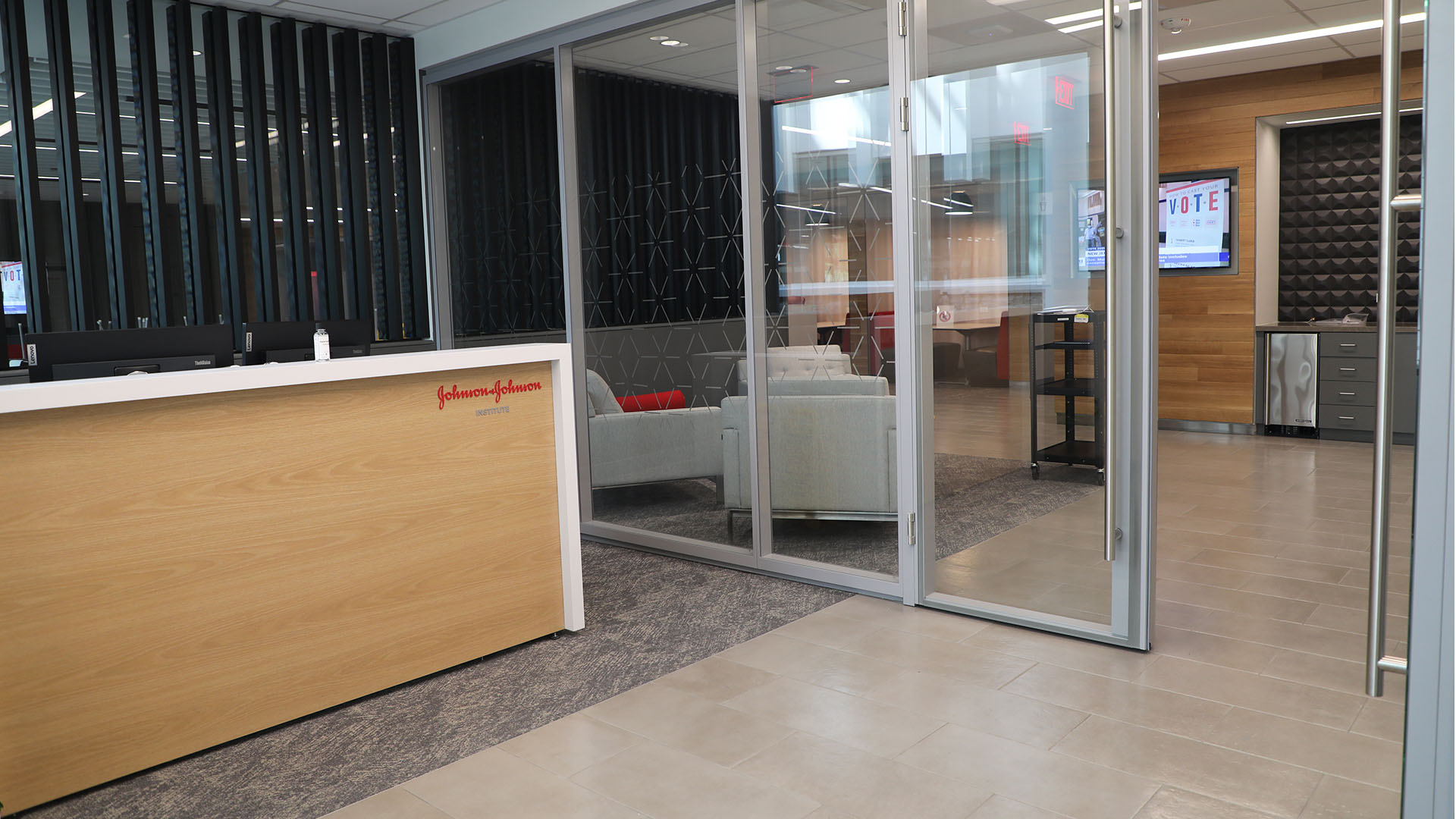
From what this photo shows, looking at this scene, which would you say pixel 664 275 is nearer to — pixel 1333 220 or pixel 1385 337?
pixel 1385 337

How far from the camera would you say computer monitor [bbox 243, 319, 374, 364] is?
12.2ft

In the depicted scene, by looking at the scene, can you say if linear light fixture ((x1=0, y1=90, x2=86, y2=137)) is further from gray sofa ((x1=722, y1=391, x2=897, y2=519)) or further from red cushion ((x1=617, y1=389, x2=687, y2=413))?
gray sofa ((x1=722, y1=391, x2=897, y2=519))

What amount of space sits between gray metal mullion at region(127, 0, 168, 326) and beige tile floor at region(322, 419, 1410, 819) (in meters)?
3.59

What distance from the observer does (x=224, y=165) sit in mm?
5172

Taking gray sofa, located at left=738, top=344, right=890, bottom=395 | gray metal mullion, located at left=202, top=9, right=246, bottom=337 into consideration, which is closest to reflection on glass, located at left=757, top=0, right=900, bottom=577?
gray sofa, located at left=738, top=344, right=890, bottom=395

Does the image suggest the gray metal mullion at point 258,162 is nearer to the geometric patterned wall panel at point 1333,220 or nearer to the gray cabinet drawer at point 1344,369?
the gray cabinet drawer at point 1344,369

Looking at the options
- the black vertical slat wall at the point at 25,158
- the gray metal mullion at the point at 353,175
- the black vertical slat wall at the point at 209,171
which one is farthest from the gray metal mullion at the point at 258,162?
the black vertical slat wall at the point at 25,158

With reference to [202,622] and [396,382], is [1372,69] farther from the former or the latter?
[202,622]

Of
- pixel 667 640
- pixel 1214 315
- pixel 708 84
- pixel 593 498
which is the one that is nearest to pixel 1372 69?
pixel 1214 315

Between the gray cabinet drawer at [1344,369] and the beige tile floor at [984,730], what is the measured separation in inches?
155

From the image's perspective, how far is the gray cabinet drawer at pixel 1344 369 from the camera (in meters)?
7.27

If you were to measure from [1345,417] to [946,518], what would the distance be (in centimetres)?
515

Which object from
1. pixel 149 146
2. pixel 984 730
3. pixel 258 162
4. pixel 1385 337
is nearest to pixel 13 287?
pixel 149 146

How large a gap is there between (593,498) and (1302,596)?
129 inches
